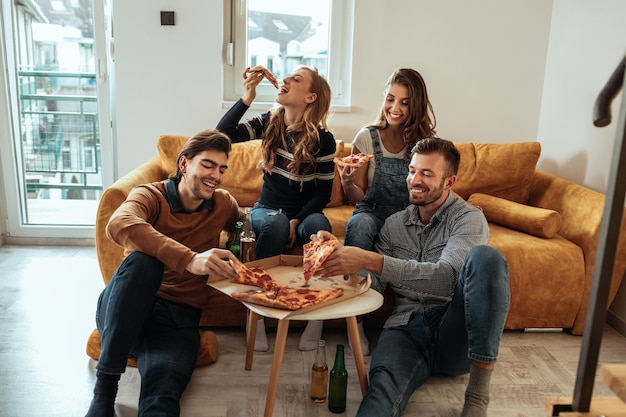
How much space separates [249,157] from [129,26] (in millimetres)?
1232

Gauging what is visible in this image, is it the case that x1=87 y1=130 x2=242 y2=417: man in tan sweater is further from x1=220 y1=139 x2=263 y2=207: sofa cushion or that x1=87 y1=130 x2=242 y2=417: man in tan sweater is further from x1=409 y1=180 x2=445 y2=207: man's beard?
x1=220 y1=139 x2=263 y2=207: sofa cushion

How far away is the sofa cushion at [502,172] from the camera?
3.49 meters

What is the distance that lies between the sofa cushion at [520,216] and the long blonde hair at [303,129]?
1104 mm

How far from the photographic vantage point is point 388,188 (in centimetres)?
288

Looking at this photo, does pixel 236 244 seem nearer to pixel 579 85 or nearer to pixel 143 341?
pixel 143 341

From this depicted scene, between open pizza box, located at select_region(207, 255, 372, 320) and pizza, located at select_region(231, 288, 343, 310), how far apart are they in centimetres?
1

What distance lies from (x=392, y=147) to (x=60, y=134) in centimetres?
253

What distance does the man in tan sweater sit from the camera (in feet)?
6.48

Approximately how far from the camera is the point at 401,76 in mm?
2857

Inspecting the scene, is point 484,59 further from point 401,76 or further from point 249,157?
point 249,157

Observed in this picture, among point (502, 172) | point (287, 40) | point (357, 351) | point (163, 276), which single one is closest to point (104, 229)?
point (163, 276)

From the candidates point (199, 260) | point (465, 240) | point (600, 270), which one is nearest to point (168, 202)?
point (199, 260)

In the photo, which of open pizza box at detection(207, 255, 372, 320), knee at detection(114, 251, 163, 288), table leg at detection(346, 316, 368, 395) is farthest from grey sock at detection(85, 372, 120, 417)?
table leg at detection(346, 316, 368, 395)

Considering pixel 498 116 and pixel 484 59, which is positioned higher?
pixel 484 59
